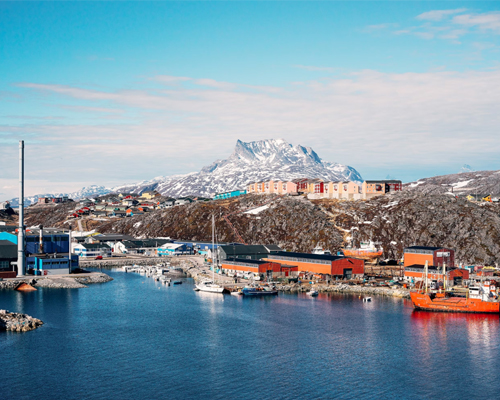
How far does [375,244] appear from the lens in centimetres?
11906

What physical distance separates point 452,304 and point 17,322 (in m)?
55.3

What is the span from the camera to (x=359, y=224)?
128375mm

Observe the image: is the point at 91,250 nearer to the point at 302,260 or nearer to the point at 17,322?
the point at 302,260

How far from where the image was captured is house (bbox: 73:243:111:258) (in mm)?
131125

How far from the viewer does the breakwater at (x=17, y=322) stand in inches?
2279

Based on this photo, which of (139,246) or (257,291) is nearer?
(257,291)

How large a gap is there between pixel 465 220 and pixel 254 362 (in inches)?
3454

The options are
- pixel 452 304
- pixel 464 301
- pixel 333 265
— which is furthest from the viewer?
pixel 333 265

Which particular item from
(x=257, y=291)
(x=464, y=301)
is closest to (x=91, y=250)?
(x=257, y=291)

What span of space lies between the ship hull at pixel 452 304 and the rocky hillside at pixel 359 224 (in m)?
40.0

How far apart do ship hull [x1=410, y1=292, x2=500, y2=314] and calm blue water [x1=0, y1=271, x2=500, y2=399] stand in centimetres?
205

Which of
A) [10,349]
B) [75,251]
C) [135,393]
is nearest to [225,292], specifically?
[10,349]

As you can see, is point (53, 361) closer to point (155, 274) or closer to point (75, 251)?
point (155, 274)

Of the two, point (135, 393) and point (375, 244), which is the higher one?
point (375, 244)
